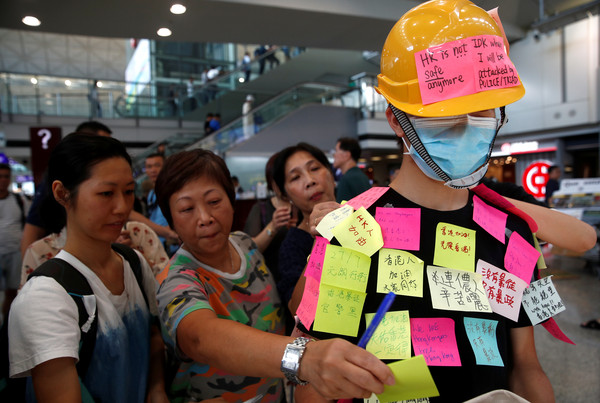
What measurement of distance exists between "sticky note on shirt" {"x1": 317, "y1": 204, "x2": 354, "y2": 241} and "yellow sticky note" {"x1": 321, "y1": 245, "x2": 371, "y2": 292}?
37mm

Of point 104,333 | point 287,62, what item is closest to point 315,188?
point 104,333

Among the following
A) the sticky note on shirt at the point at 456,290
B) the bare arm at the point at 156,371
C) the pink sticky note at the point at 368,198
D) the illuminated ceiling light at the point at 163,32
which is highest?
the illuminated ceiling light at the point at 163,32

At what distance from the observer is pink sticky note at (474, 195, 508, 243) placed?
98 centimetres

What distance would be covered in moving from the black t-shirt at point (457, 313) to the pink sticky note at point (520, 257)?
0.02 m

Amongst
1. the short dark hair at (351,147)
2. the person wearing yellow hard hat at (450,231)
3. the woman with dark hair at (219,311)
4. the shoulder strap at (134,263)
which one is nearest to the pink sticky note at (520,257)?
the person wearing yellow hard hat at (450,231)

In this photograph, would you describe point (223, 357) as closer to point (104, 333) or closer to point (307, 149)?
point (104, 333)

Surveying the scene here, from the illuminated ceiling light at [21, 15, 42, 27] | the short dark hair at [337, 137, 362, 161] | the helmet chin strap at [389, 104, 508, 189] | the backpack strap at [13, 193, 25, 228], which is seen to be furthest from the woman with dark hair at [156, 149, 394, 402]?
the illuminated ceiling light at [21, 15, 42, 27]

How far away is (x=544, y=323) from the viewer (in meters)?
1.05

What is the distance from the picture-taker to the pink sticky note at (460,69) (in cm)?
84

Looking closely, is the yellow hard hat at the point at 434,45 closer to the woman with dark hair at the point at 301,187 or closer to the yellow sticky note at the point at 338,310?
the yellow sticky note at the point at 338,310

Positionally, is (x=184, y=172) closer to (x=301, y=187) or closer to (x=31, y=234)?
(x=301, y=187)

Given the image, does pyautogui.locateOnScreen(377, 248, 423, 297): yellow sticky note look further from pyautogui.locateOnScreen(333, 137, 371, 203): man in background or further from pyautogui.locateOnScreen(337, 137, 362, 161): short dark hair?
pyautogui.locateOnScreen(337, 137, 362, 161): short dark hair

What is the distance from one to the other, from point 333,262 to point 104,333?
0.74m

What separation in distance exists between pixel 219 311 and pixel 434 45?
0.95 meters
